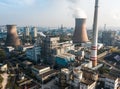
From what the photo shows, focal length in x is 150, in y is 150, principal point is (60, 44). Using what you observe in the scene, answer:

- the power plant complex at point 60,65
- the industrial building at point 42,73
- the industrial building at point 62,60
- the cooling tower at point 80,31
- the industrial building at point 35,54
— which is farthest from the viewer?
the cooling tower at point 80,31

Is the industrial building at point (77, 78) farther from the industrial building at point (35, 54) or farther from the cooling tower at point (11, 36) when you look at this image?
the cooling tower at point (11, 36)

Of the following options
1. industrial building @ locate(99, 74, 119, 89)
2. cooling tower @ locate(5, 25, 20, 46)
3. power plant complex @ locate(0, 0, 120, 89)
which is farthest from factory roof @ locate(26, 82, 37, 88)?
cooling tower @ locate(5, 25, 20, 46)

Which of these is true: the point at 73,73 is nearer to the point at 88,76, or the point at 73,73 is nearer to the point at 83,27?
the point at 88,76

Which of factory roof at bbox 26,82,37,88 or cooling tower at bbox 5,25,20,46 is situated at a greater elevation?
cooling tower at bbox 5,25,20,46

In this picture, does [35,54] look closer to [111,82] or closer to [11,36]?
[11,36]

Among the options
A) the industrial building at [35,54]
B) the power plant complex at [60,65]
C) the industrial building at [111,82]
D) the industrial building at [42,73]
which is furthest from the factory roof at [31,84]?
the industrial building at [35,54]

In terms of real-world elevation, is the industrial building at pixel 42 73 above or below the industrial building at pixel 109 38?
below

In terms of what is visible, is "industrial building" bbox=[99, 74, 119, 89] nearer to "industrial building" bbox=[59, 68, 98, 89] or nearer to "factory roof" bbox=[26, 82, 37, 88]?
"industrial building" bbox=[59, 68, 98, 89]

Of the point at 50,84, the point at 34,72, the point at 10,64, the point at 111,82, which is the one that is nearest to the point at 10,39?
the point at 10,64

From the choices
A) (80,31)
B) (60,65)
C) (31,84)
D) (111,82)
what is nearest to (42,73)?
(31,84)
